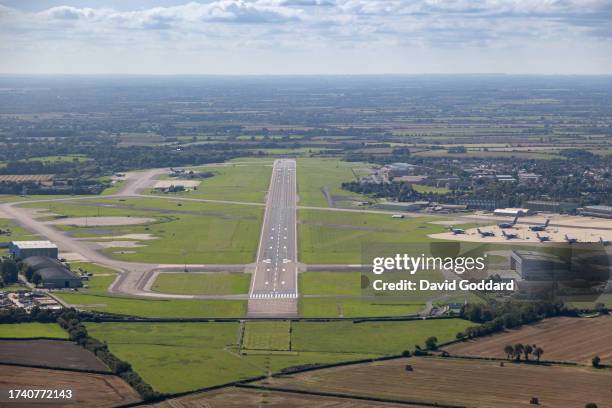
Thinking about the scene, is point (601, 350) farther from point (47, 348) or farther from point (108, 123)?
point (108, 123)

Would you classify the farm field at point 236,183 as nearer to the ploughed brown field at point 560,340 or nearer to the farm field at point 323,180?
the farm field at point 323,180

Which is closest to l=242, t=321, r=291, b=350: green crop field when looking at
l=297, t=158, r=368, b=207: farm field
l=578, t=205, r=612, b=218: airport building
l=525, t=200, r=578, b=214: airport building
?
l=297, t=158, r=368, b=207: farm field

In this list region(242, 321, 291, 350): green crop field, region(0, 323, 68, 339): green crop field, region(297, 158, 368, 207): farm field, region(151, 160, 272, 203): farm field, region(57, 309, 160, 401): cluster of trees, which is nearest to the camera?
region(57, 309, 160, 401): cluster of trees

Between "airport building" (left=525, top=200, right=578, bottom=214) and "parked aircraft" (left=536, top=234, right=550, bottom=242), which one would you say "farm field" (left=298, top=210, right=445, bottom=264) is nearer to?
"parked aircraft" (left=536, top=234, right=550, bottom=242)

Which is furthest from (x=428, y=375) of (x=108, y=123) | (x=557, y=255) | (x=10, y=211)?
(x=108, y=123)

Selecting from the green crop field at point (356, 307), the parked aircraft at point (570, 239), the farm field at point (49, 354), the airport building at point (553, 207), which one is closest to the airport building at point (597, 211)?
the airport building at point (553, 207)
